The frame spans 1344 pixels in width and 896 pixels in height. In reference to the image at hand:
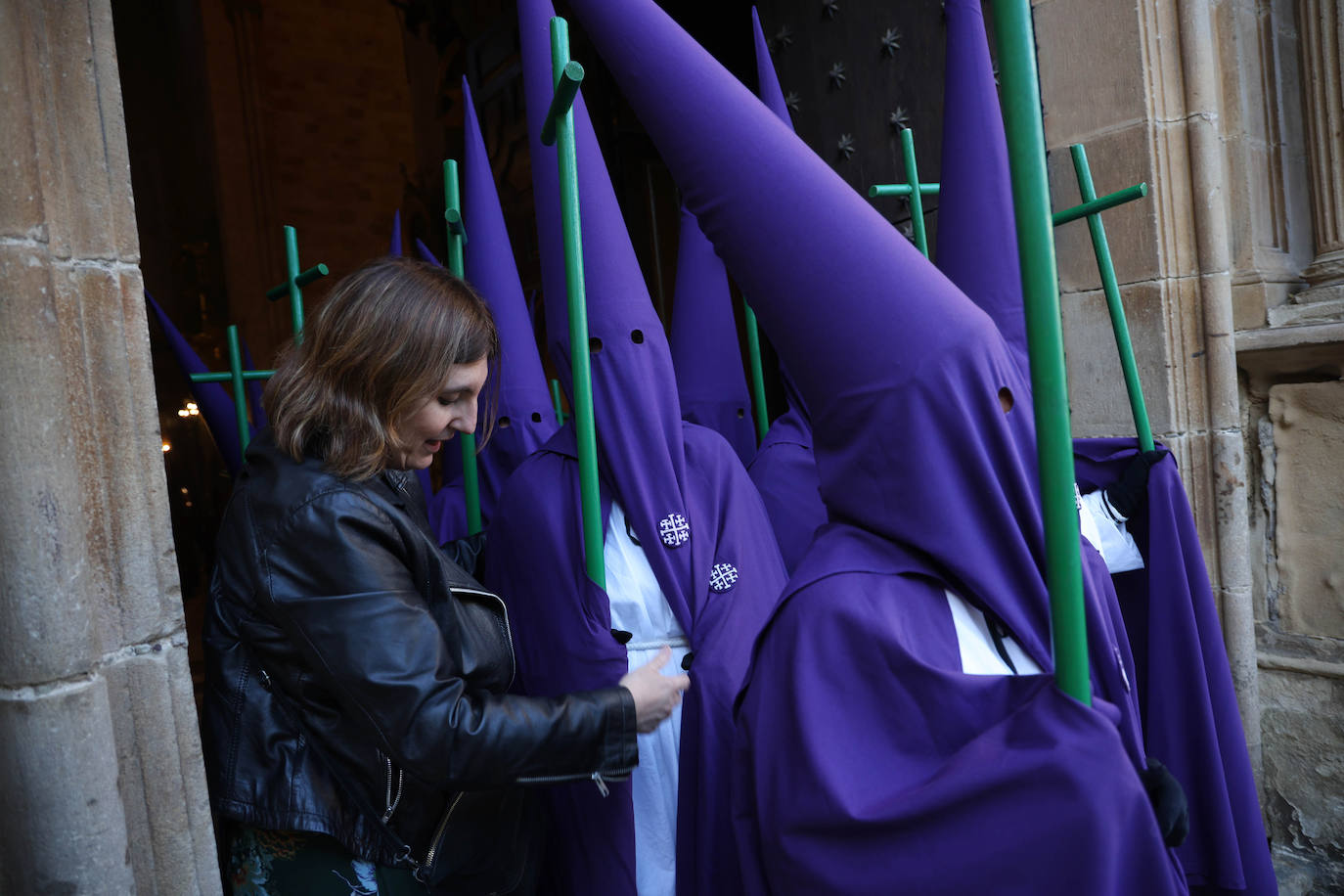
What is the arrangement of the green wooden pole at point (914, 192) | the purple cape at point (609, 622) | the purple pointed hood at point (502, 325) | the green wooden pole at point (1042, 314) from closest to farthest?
the green wooden pole at point (1042, 314) < the purple cape at point (609, 622) < the green wooden pole at point (914, 192) < the purple pointed hood at point (502, 325)

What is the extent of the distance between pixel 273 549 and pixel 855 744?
834 mm

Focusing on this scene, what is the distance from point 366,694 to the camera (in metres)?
1.30

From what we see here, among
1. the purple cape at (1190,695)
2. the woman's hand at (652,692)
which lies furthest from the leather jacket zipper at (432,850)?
the purple cape at (1190,695)

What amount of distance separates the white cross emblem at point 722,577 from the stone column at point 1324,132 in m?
2.51

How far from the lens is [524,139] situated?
17.3 ft

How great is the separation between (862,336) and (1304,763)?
3.00 meters

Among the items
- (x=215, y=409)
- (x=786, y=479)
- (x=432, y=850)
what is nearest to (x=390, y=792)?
(x=432, y=850)

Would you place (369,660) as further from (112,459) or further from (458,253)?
(458,253)

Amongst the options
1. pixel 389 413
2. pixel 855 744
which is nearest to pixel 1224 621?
Result: pixel 855 744

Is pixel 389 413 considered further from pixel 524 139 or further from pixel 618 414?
pixel 524 139

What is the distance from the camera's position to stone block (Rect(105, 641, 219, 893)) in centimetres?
161

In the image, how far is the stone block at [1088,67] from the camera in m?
3.15

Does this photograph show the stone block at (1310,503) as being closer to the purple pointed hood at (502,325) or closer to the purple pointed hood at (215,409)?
the purple pointed hood at (502,325)

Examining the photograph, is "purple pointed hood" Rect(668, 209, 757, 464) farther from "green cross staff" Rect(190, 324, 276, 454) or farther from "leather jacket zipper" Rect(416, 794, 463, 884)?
"leather jacket zipper" Rect(416, 794, 463, 884)
